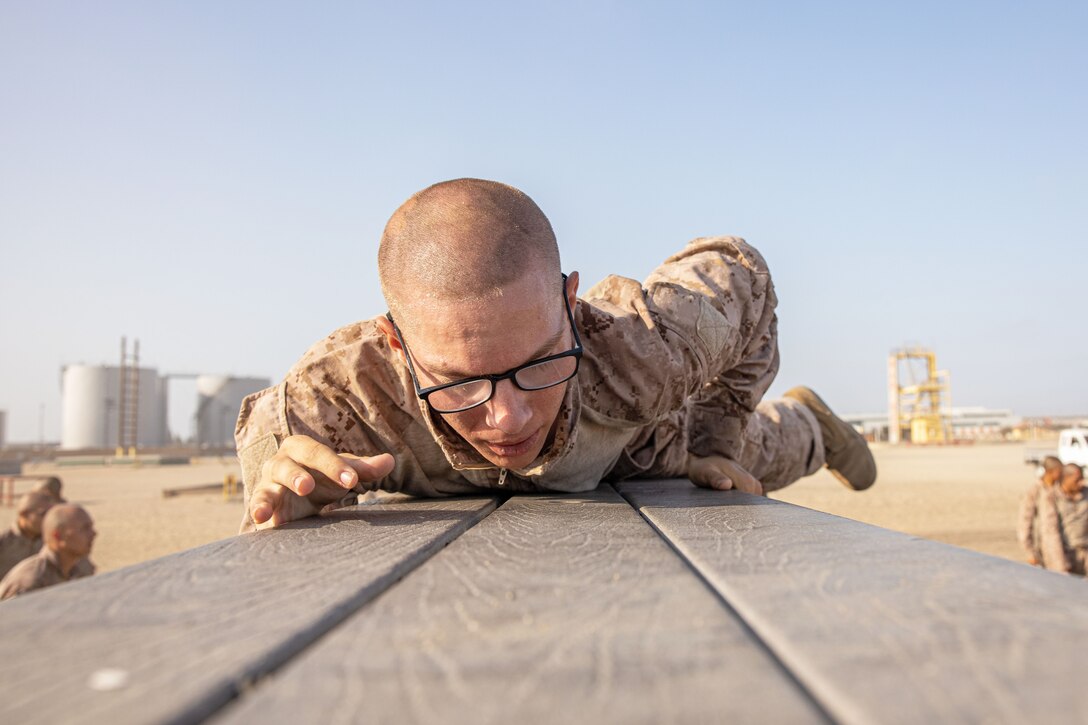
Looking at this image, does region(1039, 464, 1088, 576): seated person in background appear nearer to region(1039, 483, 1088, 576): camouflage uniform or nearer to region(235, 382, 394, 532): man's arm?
region(1039, 483, 1088, 576): camouflage uniform

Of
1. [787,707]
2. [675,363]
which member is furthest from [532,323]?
[787,707]

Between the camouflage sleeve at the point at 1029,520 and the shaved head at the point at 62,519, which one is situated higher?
the shaved head at the point at 62,519

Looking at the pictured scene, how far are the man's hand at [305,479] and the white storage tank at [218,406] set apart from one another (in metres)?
48.2

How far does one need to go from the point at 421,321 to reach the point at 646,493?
35.6 inches

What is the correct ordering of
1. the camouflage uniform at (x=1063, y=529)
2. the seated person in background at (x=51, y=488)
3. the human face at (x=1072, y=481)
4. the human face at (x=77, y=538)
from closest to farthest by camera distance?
1. the human face at (x=77, y=538)
2. the seated person in background at (x=51, y=488)
3. the camouflage uniform at (x=1063, y=529)
4. the human face at (x=1072, y=481)

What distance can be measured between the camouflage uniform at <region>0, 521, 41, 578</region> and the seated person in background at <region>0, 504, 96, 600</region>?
0.80 m

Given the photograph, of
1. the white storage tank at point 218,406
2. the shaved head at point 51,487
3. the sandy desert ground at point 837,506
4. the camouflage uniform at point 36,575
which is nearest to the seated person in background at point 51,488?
the shaved head at point 51,487

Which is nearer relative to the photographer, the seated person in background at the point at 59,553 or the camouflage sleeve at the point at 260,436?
the camouflage sleeve at the point at 260,436

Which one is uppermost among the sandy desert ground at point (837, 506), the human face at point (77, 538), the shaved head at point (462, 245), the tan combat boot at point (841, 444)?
the shaved head at point (462, 245)

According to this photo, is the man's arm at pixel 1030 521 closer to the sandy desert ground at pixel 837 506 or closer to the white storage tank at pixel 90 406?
the sandy desert ground at pixel 837 506

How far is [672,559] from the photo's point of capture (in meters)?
1.04

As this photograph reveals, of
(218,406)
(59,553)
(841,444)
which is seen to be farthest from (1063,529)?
(218,406)

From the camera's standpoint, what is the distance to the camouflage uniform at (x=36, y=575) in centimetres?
439

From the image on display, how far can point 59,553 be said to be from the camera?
182 inches
